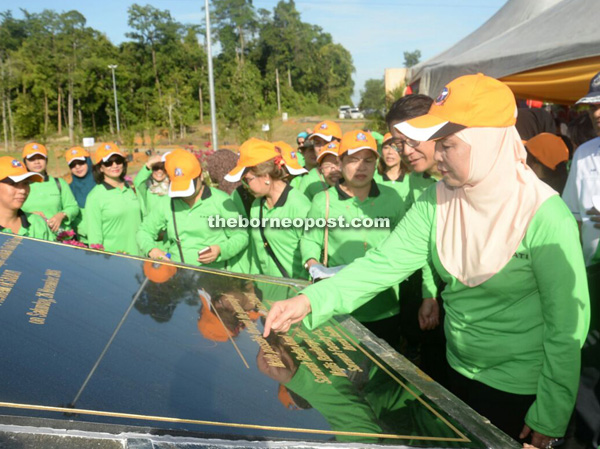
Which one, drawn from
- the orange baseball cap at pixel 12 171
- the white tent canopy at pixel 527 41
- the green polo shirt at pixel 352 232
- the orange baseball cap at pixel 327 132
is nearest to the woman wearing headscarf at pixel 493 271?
the green polo shirt at pixel 352 232

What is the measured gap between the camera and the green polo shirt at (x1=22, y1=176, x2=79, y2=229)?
451 cm

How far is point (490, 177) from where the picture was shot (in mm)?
1593

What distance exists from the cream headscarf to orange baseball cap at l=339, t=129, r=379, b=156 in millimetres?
1233

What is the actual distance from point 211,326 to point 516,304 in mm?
961

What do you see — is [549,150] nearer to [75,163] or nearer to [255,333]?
[255,333]

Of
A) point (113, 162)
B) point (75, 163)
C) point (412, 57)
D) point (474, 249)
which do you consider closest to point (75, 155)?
point (75, 163)

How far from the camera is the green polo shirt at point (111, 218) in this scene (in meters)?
4.31

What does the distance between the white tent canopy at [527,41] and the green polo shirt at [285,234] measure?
2.49 m

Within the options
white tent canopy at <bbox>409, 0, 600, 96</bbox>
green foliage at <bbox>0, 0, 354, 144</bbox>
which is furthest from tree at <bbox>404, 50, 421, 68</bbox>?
white tent canopy at <bbox>409, 0, 600, 96</bbox>

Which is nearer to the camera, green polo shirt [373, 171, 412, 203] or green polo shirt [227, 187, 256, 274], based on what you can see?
green polo shirt [227, 187, 256, 274]

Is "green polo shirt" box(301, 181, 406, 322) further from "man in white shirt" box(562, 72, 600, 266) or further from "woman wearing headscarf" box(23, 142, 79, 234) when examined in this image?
"woman wearing headscarf" box(23, 142, 79, 234)

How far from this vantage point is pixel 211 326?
5.48ft

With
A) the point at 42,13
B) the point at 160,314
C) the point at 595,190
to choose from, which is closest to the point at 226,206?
the point at 160,314

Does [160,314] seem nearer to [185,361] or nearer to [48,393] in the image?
[185,361]
